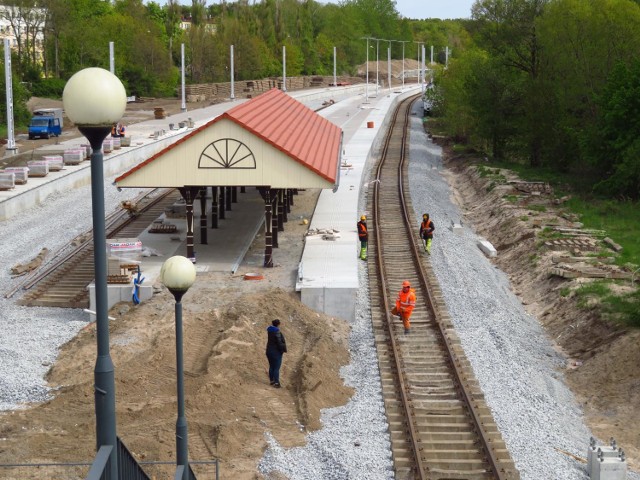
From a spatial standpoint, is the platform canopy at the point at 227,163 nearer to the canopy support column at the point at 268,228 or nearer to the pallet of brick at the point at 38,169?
the canopy support column at the point at 268,228

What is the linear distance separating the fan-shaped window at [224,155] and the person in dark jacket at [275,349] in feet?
28.3

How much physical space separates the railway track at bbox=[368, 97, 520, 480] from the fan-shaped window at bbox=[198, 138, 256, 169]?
5025 millimetres

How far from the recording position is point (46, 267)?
29.2 meters

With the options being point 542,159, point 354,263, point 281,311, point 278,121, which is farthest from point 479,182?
point 281,311

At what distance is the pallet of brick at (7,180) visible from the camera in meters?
40.3

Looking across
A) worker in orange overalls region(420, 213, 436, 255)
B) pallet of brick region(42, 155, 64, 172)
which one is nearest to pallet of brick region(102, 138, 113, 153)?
pallet of brick region(42, 155, 64, 172)

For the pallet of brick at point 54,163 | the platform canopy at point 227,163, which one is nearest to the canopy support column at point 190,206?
the platform canopy at point 227,163

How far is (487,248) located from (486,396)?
51.6ft

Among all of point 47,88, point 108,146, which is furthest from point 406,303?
point 47,88

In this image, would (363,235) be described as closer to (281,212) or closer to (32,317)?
(281,212)

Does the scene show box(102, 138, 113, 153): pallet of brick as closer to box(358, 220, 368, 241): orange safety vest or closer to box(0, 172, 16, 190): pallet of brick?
box(0, 172, 16, 190): pallet of brick

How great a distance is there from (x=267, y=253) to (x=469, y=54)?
1822 inches

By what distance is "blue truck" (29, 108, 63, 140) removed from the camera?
66000 mm

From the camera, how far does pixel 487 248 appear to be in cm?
3384
